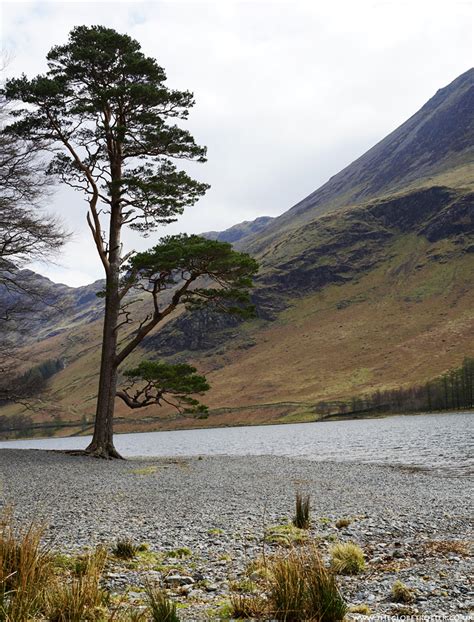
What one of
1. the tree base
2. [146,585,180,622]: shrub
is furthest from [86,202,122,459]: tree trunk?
[146,585,180,622]: shrub

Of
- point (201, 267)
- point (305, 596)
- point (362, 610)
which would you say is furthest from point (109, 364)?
point (305, 596)

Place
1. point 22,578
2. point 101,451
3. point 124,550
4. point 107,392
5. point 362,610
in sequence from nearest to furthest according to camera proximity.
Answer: point 22,578, point 362,610, point 124,550, point 101,451, point 107,392

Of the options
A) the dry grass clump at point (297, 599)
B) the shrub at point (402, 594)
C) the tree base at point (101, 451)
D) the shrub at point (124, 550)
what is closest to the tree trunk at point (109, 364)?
the tree base at point (101, 451)

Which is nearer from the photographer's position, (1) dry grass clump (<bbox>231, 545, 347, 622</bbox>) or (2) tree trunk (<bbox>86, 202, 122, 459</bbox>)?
(1) dry grass clump (<bbox>231, 545, 347, 622</bbox>)

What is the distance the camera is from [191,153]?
1245 inches

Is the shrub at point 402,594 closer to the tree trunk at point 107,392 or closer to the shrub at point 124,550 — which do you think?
the shrub at point 124,550

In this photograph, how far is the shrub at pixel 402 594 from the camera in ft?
23.2

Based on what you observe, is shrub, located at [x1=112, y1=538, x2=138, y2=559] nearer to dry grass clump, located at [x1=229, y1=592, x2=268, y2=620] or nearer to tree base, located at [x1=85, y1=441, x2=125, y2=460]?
dry grass clump, located at [x1=229, y1=592, x2=268, y2=620]

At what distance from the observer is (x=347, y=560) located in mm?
8766

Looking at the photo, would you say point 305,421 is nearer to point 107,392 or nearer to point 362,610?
point 107,392

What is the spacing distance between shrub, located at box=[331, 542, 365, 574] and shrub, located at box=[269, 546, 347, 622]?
258 centimetres

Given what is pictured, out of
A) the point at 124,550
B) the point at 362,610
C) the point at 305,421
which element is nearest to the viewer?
the point at 362,610

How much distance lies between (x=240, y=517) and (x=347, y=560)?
5412 millimetres

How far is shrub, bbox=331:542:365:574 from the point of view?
340 inches
